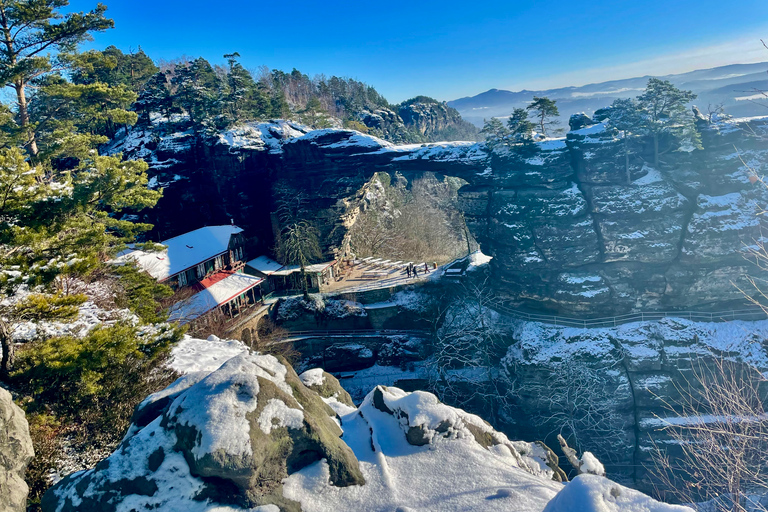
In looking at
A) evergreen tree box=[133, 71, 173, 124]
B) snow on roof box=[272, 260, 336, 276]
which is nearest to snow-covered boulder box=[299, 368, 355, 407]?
snow on roof box=[272, 260, 336, 276]

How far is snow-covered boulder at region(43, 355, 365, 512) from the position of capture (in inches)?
241

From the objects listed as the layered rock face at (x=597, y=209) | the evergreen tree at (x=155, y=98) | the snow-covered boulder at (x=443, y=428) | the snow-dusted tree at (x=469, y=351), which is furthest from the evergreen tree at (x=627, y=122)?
the evergreen tree at (x=155, y=98)

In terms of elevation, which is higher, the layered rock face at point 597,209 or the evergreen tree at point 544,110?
the evergreen tree at point 544,110

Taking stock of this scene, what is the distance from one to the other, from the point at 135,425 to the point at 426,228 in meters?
44.7

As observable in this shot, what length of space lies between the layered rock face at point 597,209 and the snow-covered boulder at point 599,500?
20.7m

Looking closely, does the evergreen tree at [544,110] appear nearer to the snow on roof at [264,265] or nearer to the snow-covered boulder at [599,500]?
the snow on roof at [264,265]

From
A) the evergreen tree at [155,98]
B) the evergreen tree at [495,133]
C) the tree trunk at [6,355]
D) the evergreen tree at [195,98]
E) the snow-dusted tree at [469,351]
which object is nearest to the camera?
the tree trunk at [6,355]

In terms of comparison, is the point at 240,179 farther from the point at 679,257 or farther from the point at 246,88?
the point at 679,257

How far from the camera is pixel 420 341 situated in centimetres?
2720

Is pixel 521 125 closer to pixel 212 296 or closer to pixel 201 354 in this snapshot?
pixel 212 296

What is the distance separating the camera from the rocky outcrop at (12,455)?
6.08 metres

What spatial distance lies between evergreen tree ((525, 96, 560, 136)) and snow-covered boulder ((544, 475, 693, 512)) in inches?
1089

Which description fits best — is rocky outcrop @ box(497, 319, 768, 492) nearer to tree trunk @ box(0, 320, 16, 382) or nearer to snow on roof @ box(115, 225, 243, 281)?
snow on roof @ box(115, 225, 243, 281)

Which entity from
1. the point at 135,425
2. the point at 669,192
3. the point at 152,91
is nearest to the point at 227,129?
the point at 152,91
